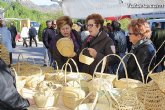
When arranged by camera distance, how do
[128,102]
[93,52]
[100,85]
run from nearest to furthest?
[128,102]
[100,85]
[93,52]

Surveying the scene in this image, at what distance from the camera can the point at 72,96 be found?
1.95m

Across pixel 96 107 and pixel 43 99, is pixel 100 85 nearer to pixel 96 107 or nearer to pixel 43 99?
pixel 96 107

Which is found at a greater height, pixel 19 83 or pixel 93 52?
pixel 93 52

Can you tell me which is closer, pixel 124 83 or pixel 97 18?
pixel 124 83

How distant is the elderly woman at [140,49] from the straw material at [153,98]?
634 mm

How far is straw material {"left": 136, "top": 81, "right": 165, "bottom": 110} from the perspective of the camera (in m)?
1.68

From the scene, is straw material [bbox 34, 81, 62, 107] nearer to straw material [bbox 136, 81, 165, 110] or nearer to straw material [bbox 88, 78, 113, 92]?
straw material [bbox 88, 78, 113, 92]

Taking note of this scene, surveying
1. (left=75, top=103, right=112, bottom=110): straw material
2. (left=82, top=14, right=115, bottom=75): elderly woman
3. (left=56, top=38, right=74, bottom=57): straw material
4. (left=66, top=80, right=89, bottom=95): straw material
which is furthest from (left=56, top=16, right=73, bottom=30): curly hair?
(left=75, top=103, right=112, bottom=110): straw material

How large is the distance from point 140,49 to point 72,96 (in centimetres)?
73

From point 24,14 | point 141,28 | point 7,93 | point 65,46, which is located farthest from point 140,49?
point 24,14

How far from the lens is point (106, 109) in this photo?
175cm

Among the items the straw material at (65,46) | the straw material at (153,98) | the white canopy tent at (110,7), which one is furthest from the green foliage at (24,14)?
the straw material at (153,98)

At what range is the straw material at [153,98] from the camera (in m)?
1.68

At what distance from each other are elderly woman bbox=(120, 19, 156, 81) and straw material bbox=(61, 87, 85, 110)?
54cm
